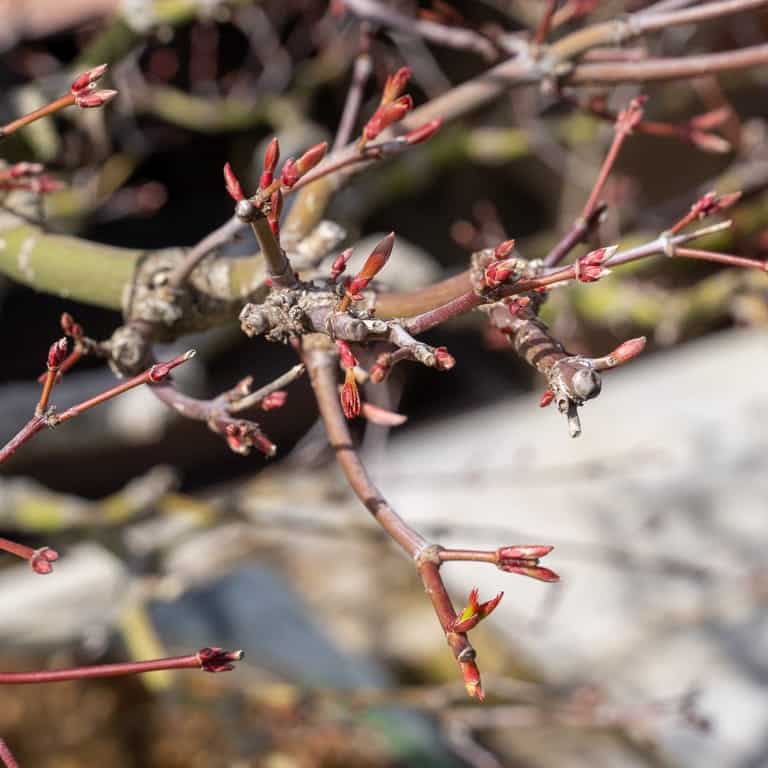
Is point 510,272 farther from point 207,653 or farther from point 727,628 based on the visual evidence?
point 727,628

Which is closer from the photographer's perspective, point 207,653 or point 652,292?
point 207,653

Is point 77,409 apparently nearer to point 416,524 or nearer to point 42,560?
point 42,560

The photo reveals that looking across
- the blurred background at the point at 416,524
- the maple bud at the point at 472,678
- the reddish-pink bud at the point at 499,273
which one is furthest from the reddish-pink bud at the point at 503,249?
Answer: the blurred background at the point at 416,524

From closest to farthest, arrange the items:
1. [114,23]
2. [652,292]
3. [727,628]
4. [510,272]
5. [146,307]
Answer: [510,272] → [146,307] → [114,23] → [652,292] → [727,628]

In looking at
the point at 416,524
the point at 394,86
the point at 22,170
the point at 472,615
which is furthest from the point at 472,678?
the point at 416,524

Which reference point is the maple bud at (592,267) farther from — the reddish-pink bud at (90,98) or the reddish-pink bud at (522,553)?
the reddish-pink bud at (90,98)

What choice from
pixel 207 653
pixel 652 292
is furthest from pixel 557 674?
pixel 207 653

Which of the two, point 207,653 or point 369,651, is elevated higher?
point 369,651

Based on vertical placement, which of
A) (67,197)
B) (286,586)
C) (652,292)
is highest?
(67,197)

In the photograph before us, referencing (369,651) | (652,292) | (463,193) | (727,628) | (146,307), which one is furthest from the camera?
(463,193)
